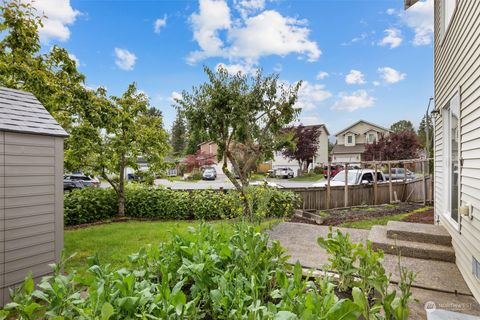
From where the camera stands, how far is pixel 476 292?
301cm

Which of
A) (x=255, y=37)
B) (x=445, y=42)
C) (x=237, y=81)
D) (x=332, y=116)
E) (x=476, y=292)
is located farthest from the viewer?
(x=332, y=116)

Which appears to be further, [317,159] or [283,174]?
[317,159]

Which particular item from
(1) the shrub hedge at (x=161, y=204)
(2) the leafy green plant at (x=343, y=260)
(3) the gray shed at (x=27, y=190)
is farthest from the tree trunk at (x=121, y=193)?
(2) the leafy green plant at (x=343, y=260)

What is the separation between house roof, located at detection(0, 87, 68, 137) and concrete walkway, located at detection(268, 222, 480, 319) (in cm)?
383

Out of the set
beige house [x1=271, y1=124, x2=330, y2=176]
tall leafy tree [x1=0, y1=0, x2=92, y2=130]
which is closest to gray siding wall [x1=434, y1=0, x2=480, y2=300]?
tall leafy tree [x1=0, y1=0, x2=92, y2=130]

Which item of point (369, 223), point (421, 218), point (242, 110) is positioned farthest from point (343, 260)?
point (421, 218)

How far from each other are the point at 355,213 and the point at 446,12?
18.1ft

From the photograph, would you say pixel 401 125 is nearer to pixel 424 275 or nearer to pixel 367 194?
pixel 367 194

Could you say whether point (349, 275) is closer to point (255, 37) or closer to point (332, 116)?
point (255, 37)

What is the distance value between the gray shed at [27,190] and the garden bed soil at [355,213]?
5629 millimetres

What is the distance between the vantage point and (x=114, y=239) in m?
6.09

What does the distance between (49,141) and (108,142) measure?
16.2 feet

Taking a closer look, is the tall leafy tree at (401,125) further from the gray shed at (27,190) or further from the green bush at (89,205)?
the gray shed at (27,190)

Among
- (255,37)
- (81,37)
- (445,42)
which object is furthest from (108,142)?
(445,42)
